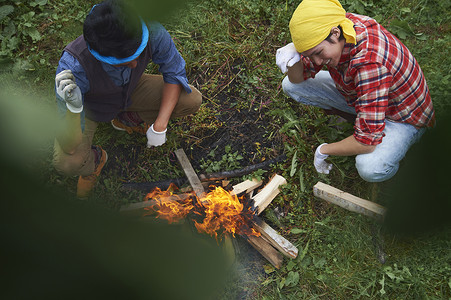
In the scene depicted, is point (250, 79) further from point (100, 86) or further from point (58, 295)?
point (58, 295)

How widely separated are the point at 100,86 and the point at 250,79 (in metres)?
1.63

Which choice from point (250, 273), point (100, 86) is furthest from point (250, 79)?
point (250, 273)

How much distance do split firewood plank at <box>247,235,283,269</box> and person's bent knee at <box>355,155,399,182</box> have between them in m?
0.92

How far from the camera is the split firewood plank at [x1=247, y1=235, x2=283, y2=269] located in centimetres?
289

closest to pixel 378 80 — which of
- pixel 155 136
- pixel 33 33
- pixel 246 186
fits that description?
pixel 246 186

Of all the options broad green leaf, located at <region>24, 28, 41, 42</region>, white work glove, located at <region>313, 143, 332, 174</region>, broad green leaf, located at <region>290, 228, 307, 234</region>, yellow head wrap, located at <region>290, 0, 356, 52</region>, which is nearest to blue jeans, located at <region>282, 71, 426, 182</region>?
white work glove, located at <region>313, 143, 332, 174</region>

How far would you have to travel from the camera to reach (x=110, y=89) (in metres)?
2.66

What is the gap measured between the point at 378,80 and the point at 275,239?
1393 millimetres

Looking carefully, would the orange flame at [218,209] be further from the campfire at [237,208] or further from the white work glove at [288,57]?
the white work glove at [288,57]

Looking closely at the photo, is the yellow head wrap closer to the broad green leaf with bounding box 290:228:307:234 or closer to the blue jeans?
the blue jeans

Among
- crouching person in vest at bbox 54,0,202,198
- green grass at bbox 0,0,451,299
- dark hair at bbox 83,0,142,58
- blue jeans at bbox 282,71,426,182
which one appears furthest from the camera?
green grass at bbox 0,0,451,299

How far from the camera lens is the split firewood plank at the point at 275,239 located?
2861 millimetres

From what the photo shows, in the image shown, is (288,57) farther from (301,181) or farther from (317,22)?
(301,181)

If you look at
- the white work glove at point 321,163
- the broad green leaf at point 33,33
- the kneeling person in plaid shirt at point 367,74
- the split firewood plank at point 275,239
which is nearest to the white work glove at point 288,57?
the kneeling person in plaid shirt at point 367,74
